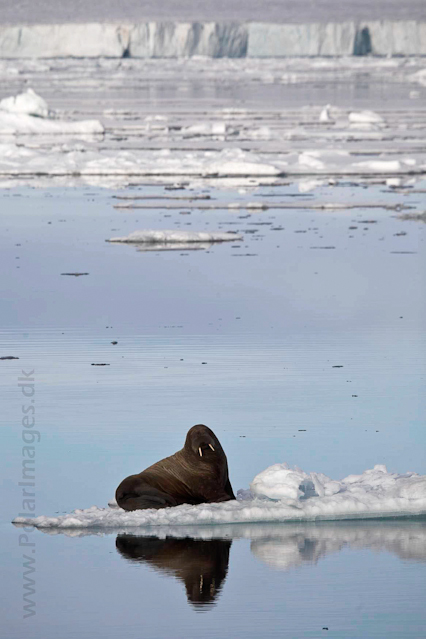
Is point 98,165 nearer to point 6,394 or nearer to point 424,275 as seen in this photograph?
point 424,275

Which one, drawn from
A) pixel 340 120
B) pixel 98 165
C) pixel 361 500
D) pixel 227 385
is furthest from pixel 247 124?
pixel 361 500

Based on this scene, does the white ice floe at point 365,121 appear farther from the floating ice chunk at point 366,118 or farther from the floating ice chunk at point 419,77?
the floating ice chunk at point 419,77

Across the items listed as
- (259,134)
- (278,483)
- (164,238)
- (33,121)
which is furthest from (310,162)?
(278,483)

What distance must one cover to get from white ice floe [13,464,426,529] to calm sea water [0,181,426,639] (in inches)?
1.9

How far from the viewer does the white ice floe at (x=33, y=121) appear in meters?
24.0

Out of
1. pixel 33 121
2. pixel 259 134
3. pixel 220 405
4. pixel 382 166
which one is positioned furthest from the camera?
pixel 33 121

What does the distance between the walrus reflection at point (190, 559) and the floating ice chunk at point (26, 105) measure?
962 inches

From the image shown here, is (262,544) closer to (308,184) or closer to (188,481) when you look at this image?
(188,481)

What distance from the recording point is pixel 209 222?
1128cm

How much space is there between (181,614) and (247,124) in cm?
2397

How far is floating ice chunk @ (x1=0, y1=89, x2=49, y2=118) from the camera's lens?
26958 millimetres

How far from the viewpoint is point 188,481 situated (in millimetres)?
3562

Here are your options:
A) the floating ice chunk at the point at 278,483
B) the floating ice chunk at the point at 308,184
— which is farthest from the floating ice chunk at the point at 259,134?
the floating ice chunk at the point at 278,483

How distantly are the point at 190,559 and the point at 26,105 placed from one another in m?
24.7
